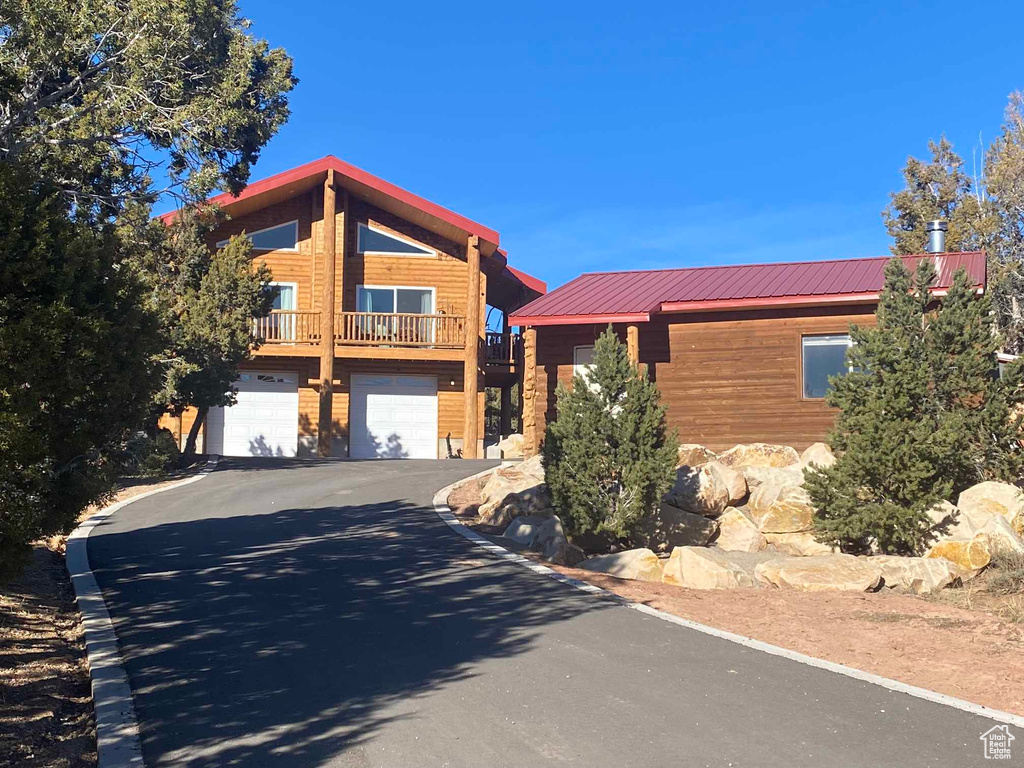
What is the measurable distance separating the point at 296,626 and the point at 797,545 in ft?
27.0

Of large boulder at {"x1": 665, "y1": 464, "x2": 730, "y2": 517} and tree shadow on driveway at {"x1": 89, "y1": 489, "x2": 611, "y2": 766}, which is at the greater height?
large boulder at {"x1": 665, "y1": 464, "x2": 730, "y2": 517}

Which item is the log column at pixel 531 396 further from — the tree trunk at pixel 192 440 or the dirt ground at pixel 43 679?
the dirt ground at pixel 43 679

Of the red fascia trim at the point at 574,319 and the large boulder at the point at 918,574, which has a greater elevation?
the red fascia trim at the point at 574,319

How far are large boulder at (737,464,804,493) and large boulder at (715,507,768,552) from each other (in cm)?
110

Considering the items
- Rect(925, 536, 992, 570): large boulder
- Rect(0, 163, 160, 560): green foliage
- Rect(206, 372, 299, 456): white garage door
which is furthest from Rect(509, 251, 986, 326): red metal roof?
Rect(0, 163, 160, 560): green foliage

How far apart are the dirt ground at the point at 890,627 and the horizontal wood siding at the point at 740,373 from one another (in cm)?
832

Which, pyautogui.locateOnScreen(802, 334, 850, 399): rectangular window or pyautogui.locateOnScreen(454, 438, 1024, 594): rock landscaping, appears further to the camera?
pyautogui.locateOnScreen(802, 334, 850, 399): rectangular window

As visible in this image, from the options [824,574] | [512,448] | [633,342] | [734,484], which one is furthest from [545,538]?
[512,448]

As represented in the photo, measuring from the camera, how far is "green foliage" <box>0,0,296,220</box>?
10.6m

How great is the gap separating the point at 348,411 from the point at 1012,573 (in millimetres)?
20143

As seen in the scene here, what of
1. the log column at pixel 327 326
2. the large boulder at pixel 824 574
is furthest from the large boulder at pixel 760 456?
the log column at pixel 327 326

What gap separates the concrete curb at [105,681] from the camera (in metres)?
5.19

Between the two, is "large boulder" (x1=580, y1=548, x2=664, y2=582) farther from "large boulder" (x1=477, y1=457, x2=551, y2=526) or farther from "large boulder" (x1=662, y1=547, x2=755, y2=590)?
"large boulder" (x1=477, y1=457, x2=551, y2=526)

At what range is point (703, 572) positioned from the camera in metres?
10.8
